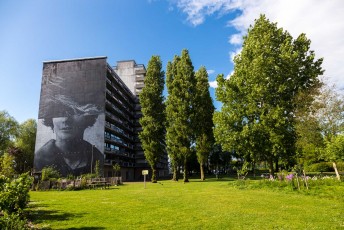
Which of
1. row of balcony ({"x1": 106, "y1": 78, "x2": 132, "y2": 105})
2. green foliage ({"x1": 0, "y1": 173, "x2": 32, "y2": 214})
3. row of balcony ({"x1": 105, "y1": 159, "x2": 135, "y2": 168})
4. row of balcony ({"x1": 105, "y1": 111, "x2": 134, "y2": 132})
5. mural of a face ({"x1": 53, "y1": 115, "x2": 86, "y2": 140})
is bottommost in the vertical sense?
green foliage ({"x1": 0, "y1": 173, "x2": 32, "y2": 214})

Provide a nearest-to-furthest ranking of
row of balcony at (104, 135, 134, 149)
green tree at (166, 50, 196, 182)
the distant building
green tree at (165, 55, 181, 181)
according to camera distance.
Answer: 1. green tree at (166, 50, 196, 182)
2. green tree at (165, 55, 181, 181)
3. the distant building
4. row of balcony at (104, 135, 134, 149)

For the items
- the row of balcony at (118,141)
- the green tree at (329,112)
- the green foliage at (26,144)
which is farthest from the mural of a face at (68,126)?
the green tree at (329,112)

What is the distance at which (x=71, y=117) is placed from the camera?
58688 mm

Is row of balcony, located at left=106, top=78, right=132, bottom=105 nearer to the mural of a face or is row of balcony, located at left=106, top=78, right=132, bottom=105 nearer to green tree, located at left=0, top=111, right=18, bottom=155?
the mural of a face

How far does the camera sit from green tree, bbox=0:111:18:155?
72.0 metres

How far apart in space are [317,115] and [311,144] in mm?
3682

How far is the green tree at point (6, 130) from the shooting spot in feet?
236

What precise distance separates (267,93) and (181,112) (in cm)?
1621

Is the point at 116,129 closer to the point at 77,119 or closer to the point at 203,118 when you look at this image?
the point at 77,119

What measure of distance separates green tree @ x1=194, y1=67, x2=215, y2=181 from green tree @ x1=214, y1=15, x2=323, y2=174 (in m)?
11.0

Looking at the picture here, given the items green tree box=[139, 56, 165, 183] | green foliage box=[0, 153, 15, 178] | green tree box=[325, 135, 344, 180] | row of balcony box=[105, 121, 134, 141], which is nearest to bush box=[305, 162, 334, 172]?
green tree box=[325, 135, 344, 180]

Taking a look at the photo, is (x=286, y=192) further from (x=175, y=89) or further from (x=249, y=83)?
(x=175, y=89)

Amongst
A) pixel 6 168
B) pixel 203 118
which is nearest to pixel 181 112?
pixel 203 118

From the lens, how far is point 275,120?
31.3 meters
